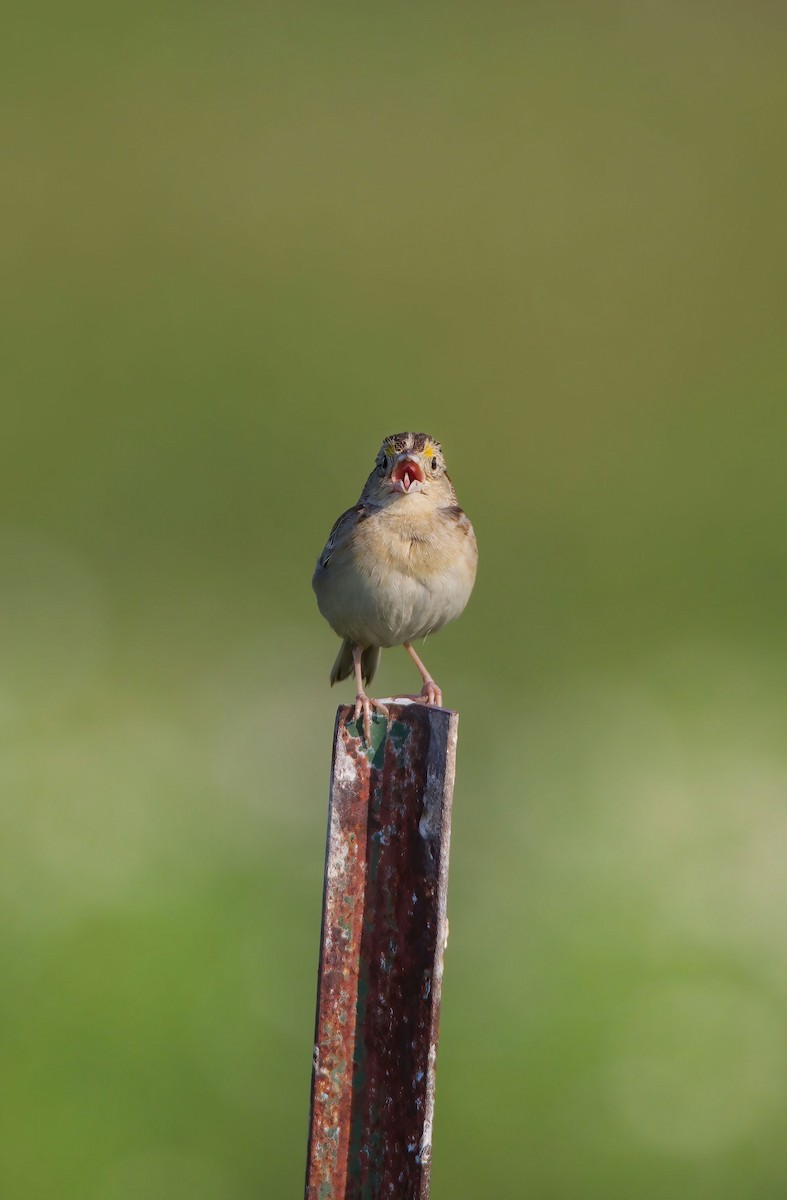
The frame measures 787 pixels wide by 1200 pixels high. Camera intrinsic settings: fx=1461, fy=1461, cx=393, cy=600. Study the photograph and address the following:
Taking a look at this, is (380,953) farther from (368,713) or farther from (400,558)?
(400,558)

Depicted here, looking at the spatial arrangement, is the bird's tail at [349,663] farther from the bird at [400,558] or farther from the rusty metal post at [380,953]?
the rusty metal post at [380,953]

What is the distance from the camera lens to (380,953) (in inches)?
83.4

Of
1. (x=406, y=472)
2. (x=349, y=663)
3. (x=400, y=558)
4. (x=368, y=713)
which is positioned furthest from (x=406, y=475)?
(x=368, y=713)

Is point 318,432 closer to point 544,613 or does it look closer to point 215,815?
point 544,613

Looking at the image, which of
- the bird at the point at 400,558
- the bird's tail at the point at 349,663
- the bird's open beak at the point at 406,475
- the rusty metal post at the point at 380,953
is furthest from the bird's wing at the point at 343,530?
the rusty metal post at the point at 380,953

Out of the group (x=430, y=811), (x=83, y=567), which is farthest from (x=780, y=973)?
(x=83, y=567)

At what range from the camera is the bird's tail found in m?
4.68

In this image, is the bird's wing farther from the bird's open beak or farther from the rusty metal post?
the rusty metal post

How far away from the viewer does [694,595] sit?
1052 centimetres

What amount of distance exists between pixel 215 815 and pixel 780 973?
219cm

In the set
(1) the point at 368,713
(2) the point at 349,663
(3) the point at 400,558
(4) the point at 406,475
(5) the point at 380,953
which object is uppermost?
(4) the point at 406,475

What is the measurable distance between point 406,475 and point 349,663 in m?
0.89

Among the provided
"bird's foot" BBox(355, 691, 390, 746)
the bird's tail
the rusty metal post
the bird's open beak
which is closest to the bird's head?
the bird's open beak

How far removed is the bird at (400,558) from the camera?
13.4 feet
